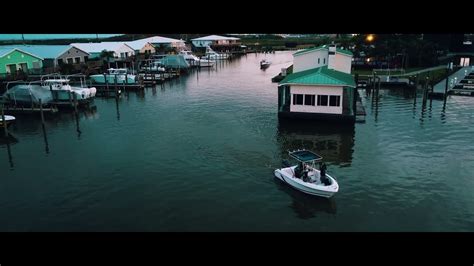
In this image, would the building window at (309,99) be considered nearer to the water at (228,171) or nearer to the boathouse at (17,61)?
the water at (228,171)

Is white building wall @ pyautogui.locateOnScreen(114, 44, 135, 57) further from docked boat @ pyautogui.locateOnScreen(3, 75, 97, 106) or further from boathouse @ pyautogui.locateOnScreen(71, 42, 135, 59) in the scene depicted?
docked boat @ pyautogui.locateOnScreen(3, 75, 97, 106)

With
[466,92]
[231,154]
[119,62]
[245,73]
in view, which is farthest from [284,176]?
[119,62]

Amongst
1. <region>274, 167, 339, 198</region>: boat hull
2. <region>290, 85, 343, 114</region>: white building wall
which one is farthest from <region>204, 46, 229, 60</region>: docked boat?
<region>274, 167, 339, 198</region>: boat hull

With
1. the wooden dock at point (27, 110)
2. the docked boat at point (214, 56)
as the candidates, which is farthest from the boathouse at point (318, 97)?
the docked boat at point (214, 56)

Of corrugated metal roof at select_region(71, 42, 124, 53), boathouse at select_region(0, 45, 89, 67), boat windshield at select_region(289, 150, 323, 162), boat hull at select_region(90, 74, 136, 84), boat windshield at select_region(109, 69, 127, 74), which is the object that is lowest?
boat windshield at select_region(289, 150, 323, 162)

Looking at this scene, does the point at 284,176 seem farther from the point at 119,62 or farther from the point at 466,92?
the point at 119,62

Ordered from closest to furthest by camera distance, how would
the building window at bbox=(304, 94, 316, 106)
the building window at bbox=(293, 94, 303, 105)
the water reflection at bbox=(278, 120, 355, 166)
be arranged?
the water reflection at bbox=(278, 120, 355, 166), the building window at bbox=(304, 94, 316, 106), the building window at bbox=(293, 94, 303, 105)
